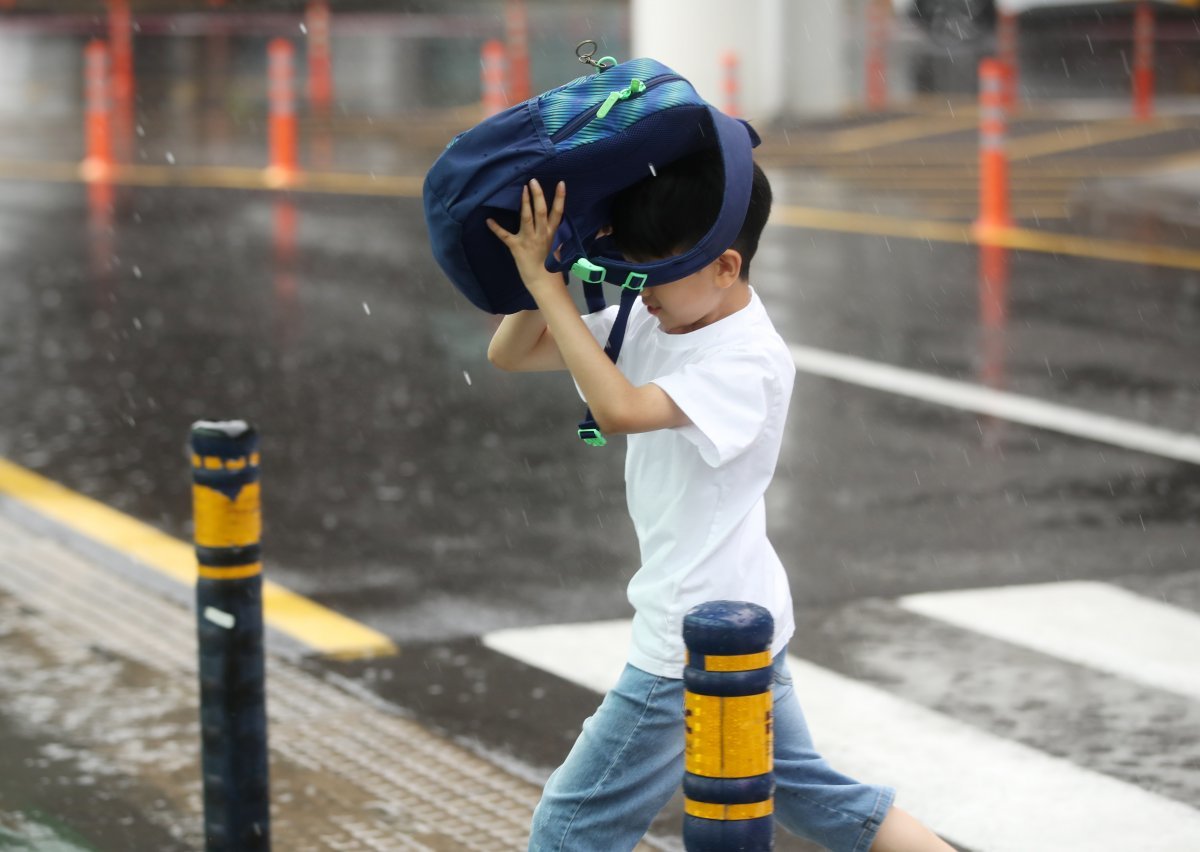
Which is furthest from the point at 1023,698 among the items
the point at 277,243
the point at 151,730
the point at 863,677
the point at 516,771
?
the point at 277,243

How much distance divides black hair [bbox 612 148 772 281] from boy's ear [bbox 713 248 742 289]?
Answer: 0.08 feet

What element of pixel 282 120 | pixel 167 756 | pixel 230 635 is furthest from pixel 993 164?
pixel 230 635

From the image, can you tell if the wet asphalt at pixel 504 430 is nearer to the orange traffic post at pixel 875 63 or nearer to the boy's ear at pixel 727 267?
the boy's ear at pixel 727 267

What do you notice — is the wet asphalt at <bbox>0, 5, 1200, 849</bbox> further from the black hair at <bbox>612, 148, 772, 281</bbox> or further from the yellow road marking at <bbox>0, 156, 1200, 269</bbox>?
the black hair at <bbox>612, 148, 772, 281</bbox>

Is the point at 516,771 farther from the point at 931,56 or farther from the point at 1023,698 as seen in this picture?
the point at 931,56

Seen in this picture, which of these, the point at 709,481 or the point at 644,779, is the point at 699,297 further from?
the point at 644,779

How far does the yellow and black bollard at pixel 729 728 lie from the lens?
3.22 m

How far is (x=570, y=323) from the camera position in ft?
11.6

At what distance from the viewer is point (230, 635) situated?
4.56m

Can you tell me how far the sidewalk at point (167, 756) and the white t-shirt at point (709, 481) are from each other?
56.1 inches

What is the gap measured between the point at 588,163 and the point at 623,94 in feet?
0.48

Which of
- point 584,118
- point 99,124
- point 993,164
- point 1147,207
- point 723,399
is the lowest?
point 1147,207

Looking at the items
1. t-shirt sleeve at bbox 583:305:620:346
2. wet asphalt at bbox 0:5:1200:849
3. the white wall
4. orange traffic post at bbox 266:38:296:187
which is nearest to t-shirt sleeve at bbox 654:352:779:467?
t-shirt sleeve at bbox 583:305:620:346

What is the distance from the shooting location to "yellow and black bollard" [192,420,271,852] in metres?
4.52
